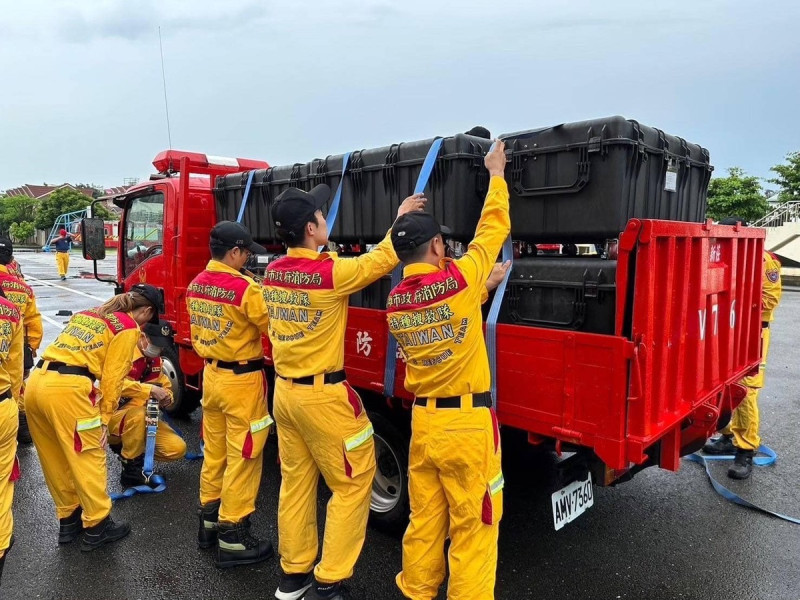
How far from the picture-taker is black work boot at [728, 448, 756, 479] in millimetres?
4137

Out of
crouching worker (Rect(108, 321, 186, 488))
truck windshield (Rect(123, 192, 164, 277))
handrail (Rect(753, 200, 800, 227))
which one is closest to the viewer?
crouching worker (Rect(108, 321, 186, 488))

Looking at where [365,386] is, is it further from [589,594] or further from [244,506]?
[589,594]

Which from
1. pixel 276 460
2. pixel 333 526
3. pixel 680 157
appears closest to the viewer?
pixel 333 526

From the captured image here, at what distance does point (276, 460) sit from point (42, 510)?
1602 millimetres

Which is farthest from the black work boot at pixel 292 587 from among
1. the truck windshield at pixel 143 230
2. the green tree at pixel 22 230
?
the green tree at pixel 22 230

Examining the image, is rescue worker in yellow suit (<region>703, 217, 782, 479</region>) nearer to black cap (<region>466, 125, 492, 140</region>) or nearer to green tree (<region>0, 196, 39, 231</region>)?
black cap (<region>466, 125, 492, 140</region>)

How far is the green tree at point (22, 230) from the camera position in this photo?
5716cm

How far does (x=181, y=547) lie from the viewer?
336 centimetres

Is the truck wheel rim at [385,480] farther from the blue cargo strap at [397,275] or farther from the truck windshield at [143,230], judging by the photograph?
the truck windshield at [143,230]

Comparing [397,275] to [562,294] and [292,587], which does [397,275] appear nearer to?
[562,294]

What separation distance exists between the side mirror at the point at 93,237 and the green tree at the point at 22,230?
61.4 meters

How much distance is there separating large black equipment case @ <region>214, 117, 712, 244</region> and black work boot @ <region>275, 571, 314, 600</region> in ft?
6.22

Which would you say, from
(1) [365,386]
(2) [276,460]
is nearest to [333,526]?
(1) [365,386]

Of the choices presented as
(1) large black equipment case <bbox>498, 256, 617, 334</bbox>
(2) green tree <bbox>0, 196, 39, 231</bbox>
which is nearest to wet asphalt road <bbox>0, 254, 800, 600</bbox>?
(1) large black equipment case <bbox>498, 256, 617, 334</bbox>
